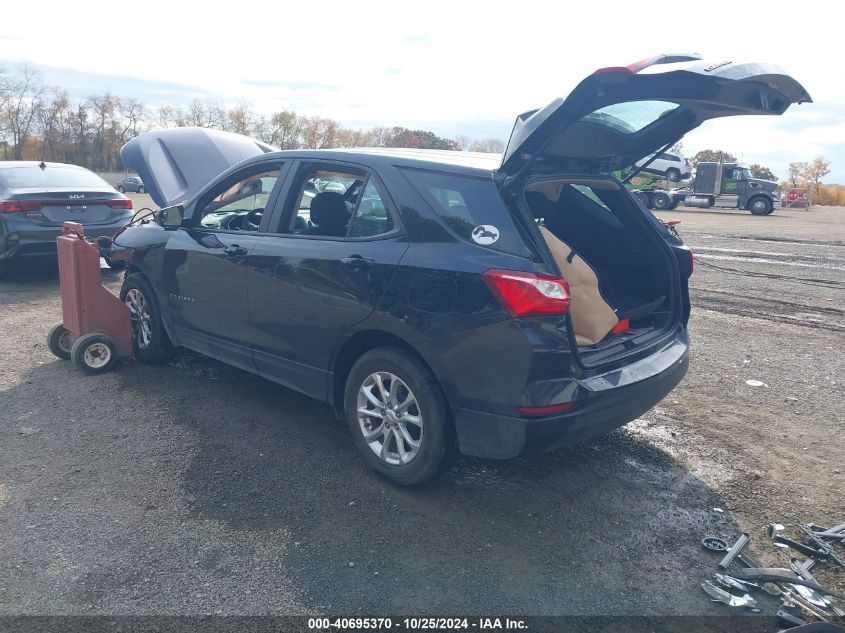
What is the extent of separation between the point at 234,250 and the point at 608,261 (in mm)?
2539

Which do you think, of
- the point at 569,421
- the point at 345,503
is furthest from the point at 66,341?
the point at 569,421

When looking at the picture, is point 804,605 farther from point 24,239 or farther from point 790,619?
point 24,239

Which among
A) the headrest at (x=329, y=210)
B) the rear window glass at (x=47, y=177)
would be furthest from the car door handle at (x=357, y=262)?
Answer: the rear window glass at (x=47, y=177)

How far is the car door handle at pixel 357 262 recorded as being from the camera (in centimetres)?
388

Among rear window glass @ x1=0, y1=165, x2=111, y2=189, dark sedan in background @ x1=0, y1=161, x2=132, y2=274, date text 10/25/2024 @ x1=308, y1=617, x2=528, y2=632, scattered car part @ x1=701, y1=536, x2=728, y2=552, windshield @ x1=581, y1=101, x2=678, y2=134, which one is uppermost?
windshield @ x1=581, y1=101, x2=678, y2=134

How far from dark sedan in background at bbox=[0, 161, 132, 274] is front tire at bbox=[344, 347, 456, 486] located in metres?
7.04

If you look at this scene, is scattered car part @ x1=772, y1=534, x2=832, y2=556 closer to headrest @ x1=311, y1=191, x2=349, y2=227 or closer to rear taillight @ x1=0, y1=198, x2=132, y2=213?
headrest @ x1=311, y1=191, x2=349, y2=227

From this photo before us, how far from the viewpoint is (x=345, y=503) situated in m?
3.78

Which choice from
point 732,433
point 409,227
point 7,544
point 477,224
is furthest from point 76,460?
point 732,433

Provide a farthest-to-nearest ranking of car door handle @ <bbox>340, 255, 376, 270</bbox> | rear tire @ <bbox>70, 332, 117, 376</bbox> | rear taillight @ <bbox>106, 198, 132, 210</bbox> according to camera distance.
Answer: rear taillight @ <bbox>106, 198, 132, 210</bbox> < rear tire @ <bbox>70, 332, 117, 376</bbox> < car door handle @ <bbox>340, 255, 376, 270</bbox>

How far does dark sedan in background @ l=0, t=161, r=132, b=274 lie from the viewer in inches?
362

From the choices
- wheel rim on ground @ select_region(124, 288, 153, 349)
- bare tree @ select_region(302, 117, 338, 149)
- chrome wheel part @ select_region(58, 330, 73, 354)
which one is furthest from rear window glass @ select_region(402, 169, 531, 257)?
bare tree @ select_region(302, 117, 338, 149)

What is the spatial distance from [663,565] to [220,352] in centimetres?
330

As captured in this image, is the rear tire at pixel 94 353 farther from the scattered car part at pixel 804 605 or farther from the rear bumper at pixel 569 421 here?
the scattered car part at pixel 804 605
